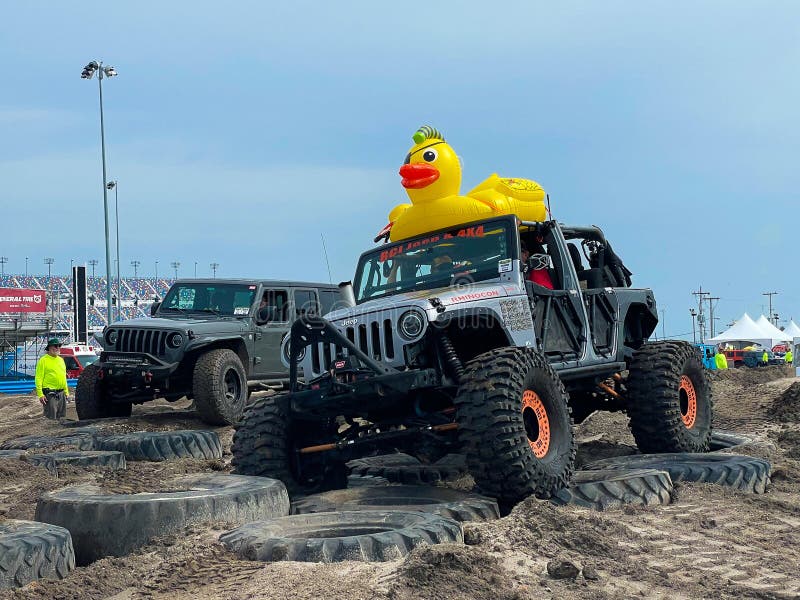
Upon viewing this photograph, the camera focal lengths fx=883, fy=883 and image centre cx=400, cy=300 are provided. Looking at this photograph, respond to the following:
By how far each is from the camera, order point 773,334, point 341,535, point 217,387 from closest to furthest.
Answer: point 341,535, point 217,387, point 773,334

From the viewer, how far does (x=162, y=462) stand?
26.9ft

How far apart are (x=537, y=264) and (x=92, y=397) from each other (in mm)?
7797

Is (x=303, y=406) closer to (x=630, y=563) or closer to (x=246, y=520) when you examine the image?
(x=246, y=520)

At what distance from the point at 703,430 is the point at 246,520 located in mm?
4873

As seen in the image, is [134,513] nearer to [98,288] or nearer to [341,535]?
[341,535]

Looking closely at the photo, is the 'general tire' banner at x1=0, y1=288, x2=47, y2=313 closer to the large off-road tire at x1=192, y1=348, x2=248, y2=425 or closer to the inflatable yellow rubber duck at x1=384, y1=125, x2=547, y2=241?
the large off-road tire at x1=192, y1=348, x2=248, y2=425

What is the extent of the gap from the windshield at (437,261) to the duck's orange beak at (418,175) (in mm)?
821

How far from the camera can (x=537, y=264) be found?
6.88 m

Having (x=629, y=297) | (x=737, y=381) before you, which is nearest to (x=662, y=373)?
(x=629, y=297)

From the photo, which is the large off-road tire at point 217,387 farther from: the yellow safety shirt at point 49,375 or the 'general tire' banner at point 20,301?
the 'general tire' banner at point 20,301

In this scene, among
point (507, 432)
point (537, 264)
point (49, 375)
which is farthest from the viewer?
point (49, 375)

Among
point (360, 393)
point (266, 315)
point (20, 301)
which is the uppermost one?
point (20, 301)

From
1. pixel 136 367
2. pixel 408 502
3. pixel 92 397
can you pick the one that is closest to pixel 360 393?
pixel 408 502

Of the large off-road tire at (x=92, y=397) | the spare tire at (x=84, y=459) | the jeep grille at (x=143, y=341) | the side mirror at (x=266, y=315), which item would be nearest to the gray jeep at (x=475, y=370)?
the spare tire at (x=84, y=459)
